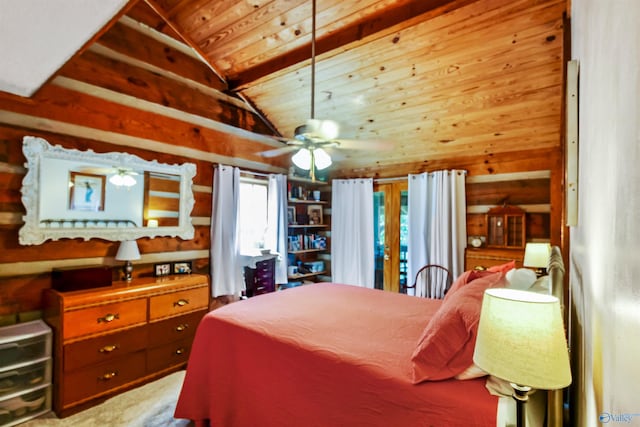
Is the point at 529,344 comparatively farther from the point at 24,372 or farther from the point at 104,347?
the point at 24,372

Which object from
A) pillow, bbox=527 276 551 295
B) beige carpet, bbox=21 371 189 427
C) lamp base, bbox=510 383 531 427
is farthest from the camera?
beige carpet, bbox=21 371 189 427

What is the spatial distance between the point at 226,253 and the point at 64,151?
188 centimetres

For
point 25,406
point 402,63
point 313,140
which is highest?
point 402,63

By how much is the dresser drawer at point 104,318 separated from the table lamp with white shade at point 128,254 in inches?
14.9

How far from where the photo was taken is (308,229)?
214 inches

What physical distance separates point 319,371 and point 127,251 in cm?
226

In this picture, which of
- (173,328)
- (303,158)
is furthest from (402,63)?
(173,328)

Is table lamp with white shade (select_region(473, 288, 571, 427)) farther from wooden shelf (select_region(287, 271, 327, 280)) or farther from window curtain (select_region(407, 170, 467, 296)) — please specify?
wooden shelf (select_region(287, 271, 327, 280))

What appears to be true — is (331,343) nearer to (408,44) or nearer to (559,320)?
(559,320)

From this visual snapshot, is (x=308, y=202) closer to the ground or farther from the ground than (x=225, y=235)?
farther from the ground

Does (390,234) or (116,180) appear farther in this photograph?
(390,234)

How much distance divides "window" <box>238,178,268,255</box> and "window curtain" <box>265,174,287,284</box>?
9 centimetres

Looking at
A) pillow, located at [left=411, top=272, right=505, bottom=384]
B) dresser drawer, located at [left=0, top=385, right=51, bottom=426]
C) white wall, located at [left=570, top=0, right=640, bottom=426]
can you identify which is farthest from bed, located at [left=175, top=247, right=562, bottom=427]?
dresser drawer, located at [left=0, top=385, right=51, bottom=426]

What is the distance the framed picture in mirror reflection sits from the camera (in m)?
2.83
